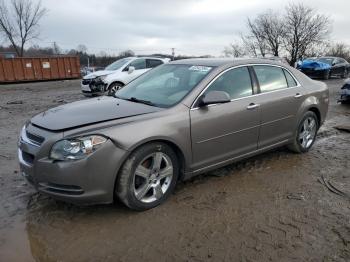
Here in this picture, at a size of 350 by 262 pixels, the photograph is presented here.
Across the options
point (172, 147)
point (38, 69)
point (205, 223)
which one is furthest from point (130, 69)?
point (38, 69)

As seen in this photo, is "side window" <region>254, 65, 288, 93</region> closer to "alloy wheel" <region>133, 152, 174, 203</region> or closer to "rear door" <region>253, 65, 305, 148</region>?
"rear door" <region>253, 65, 305, 148</region>

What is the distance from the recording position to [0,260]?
294 cm

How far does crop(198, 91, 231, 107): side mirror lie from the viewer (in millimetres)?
3996

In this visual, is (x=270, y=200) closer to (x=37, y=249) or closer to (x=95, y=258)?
(x=95, y=258)

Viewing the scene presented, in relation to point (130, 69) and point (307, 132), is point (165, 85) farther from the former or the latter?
point (130, 69)

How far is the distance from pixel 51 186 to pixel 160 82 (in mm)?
2028

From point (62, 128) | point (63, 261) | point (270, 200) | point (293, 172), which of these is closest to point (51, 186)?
point (62, 128)

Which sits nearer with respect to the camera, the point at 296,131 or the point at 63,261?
the point at 63,261

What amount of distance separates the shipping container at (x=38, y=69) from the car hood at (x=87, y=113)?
2229 cm

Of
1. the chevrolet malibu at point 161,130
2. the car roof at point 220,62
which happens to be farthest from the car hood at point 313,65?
the car roof at point 220,62

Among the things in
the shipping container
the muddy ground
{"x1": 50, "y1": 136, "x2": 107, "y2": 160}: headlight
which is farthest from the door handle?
the shipping container

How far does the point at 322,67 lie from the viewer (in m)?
21.5

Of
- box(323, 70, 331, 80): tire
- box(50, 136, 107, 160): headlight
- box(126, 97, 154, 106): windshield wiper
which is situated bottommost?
box(323, 70, 331, 80): tire

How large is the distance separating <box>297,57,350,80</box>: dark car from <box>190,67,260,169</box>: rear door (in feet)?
61.1
